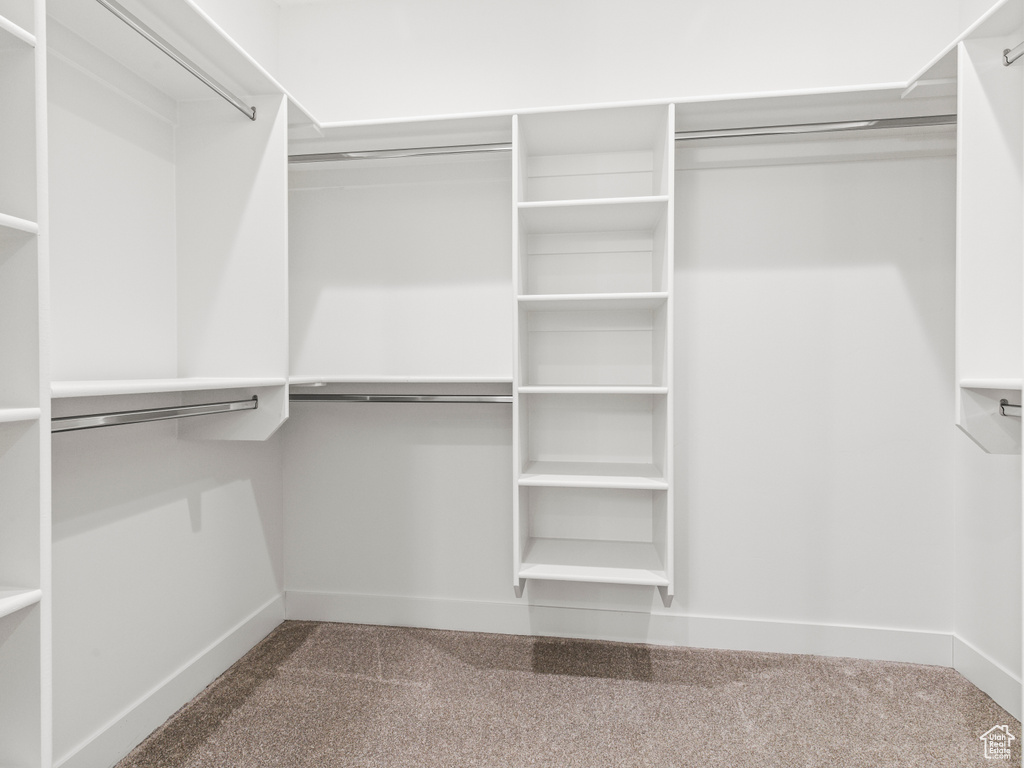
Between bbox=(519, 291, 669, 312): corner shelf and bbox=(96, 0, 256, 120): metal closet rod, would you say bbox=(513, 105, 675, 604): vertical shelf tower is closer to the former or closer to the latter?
bbox=(519, 291, 669, 312): corner shelf

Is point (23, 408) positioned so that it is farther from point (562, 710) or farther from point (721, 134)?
point (721, 134)

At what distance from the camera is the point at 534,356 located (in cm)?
223

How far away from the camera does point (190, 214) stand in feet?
5.92

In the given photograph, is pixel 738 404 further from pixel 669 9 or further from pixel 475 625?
pixel 669 9

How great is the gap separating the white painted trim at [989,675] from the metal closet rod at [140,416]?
2.54 metres

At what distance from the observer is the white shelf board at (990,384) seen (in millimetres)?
1318

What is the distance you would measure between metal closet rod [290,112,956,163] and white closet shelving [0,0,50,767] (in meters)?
1.21

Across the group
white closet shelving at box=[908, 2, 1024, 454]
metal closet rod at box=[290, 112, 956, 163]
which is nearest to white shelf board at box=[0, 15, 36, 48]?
metal closet rod at box=[290, 112, 956, 163]

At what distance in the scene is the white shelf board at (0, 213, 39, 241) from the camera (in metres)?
0.88

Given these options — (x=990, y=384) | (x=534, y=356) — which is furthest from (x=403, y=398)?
(x=990, y=384)

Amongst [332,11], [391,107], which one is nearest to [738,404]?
[391,107]

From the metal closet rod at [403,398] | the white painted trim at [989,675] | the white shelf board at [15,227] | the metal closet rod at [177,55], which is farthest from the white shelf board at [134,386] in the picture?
the white painted trim at [989,675]

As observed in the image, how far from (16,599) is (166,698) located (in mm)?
1048

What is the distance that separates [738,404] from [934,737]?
1149mm
